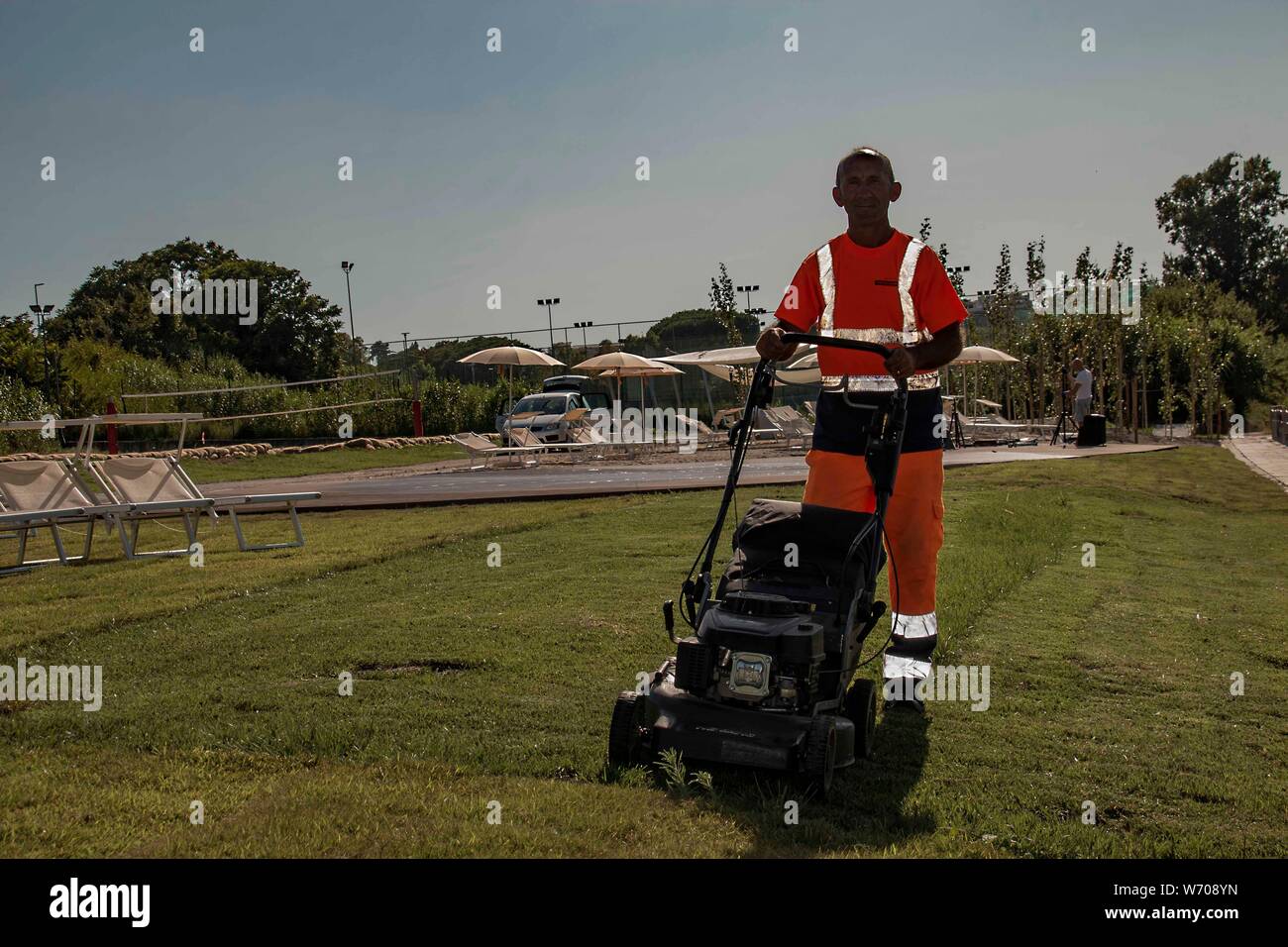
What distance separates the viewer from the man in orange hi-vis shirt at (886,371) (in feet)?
16.9

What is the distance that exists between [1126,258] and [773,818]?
109 ft

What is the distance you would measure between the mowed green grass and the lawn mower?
0.57 ft

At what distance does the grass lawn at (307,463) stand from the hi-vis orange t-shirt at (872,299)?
57.2 ft

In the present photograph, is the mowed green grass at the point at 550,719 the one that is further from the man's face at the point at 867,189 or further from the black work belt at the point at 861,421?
the man's face at the point at 867,189

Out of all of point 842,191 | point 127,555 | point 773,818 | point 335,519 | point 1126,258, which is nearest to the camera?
point 773,818

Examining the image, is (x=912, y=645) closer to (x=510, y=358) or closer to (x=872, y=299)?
(x=872, y=299)

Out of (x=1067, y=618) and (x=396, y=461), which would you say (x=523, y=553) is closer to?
(x=1067, y=618)

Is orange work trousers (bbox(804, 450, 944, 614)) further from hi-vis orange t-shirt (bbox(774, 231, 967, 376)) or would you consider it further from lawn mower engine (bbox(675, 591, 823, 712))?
lawn mower engine (bbox(675, 591, 823, 712))

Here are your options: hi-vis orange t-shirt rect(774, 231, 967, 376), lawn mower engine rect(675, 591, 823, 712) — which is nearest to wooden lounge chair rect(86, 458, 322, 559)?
hi-vis orange t-shirt rect(774, 231, 967, 376)

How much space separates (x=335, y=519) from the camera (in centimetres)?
1338

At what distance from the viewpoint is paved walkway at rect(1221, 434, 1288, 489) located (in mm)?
18188

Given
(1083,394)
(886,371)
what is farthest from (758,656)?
(1083,394)

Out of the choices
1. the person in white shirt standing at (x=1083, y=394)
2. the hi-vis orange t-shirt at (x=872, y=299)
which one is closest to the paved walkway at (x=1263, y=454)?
the person in white shirt standing at (x=1083, y=394)
